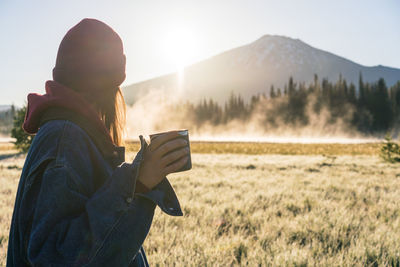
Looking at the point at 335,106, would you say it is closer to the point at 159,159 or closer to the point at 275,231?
the point at 275,231

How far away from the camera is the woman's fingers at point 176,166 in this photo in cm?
111

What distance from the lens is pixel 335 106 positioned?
284 feet

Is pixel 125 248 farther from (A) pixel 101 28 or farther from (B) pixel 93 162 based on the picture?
(A) pixel 101 28

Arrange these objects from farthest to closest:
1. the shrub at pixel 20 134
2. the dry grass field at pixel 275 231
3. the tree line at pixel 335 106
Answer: the tree line at pixel 335 106, the shrub at pixel 20 134, the dry grass field at pixel 275 231

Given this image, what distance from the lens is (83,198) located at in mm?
1027

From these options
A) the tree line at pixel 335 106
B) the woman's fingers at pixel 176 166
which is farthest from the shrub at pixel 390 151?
the tree line at pixel 335 106

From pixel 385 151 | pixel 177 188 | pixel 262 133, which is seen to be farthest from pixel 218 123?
pixel 177 188

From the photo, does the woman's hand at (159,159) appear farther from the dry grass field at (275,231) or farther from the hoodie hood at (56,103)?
the dry grass field at (275,231)

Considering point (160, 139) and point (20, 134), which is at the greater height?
point (160, 139)

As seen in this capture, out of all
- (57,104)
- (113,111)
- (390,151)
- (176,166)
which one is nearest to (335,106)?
(390,151)

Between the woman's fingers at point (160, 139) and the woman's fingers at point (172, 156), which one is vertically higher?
the woman's fingers at point (160, 139)

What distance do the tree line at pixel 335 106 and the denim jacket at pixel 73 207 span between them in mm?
88831

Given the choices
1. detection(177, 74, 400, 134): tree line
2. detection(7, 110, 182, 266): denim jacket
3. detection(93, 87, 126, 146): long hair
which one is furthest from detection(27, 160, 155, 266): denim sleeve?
detection(177, 74, 400, 134): tree line

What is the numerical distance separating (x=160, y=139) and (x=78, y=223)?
0.41 m
